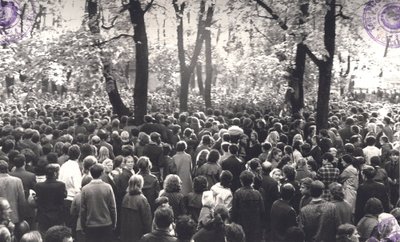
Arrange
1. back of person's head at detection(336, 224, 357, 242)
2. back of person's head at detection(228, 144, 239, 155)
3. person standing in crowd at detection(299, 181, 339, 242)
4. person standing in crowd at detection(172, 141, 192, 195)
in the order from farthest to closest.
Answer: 1. person standing in crowd at detection(172, 141, 192, 195)
2. back of person's head at detection(228, 144, 239, 155)
3. person standing in crowd at detection(299, 181, 339, 242)
4. back of person's head at detection(336, 224, 357, 242)

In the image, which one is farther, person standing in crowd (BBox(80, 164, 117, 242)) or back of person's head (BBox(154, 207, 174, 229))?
person standing in crowd (BBox(80, 164, 117, 242))

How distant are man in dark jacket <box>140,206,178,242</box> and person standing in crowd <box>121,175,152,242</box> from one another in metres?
1.73

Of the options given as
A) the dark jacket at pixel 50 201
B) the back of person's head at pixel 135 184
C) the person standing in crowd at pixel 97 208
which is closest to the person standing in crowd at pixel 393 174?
the back of person's head at pixel 135 184

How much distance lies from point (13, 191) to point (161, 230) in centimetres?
347

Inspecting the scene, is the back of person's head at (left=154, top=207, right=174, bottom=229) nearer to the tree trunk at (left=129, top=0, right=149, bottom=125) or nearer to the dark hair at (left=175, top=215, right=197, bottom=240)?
the dark hair at (left=175, top=215, right=197, bottom=240)

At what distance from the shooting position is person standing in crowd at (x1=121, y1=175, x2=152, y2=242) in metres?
8.06

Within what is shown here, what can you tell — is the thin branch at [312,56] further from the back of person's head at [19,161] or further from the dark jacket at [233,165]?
the back of person's head at [19,161]

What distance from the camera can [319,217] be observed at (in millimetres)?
7816

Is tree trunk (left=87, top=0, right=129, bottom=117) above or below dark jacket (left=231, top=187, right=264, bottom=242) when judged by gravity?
above

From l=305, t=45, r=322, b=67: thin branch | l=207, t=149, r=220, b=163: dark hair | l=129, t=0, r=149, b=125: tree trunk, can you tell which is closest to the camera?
l=207, t=149, r=220, b=163: dark hair

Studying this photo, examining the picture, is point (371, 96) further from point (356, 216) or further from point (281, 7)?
point (356, 216)

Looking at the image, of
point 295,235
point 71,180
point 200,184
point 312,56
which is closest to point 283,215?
point 295,235

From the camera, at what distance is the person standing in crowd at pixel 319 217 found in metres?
7.78

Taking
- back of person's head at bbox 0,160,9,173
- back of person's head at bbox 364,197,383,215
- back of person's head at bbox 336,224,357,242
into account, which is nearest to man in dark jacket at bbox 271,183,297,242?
back of person's head at bbox 364,197,383,215
